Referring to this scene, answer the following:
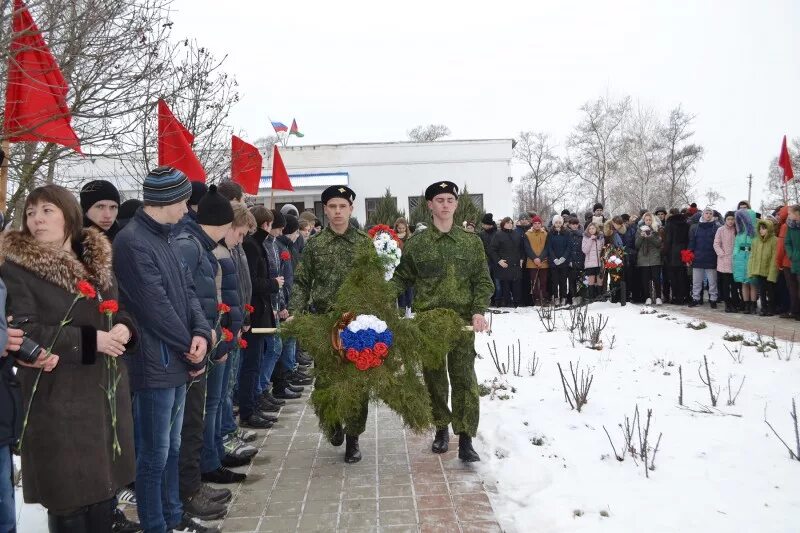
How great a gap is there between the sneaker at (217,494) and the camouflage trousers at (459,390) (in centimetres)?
177

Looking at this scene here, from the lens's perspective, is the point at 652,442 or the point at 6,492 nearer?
the point at 6,492

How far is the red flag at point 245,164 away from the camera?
980 cm

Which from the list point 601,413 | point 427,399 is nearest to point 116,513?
point 427,399

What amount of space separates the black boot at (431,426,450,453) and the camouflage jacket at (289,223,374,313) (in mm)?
1481

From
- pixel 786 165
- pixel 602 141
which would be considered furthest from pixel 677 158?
pixel 786 165

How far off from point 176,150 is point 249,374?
249cm

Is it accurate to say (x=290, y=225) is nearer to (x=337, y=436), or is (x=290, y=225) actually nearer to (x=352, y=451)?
(x=337, y=436)

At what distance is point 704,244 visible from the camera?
13.4 meters

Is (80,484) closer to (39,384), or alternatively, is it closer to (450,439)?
Result: (39,384)

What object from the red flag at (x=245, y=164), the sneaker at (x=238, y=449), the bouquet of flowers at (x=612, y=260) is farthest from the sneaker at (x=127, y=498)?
the bouquet of flowers at (x=612, y=260)

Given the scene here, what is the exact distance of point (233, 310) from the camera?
5.32m

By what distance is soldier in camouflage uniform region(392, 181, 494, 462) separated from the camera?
18.0 feet

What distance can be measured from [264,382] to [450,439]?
2.34 metres

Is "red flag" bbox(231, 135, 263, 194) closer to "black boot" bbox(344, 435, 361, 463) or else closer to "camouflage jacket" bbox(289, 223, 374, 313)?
"camouflage jacket" bbox(289, 223, 374, 313)
